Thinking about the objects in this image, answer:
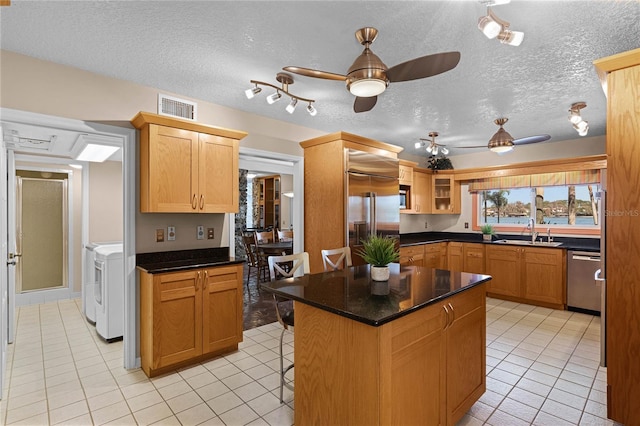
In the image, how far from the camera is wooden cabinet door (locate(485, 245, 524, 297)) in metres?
4.93

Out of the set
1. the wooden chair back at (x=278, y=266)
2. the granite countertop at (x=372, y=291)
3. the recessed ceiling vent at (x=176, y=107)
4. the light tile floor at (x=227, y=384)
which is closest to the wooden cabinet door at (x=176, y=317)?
the light tile floor at (x=227, y=384)

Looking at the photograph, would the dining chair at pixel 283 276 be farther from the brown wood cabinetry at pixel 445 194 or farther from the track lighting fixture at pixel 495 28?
the brown wood cabinetry at pixel 445 194

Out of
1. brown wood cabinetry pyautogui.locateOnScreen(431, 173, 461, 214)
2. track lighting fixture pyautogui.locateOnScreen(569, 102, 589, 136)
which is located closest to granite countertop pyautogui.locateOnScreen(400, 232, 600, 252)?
brown wood cabinetry pyautogui.locateOnScreen(431, 173, 461, 214)

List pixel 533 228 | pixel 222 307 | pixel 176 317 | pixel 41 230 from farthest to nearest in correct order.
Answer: pixel 533 228 < pixel 41 230 < pixel 222 307 < pixel 176 317

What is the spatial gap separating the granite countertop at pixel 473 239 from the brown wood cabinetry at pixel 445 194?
1.67 ft

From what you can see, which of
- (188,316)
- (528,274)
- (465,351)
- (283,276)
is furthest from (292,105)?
(528,274)

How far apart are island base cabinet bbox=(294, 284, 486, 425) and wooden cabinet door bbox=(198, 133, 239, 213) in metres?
1.70

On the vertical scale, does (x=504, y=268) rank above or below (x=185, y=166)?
below

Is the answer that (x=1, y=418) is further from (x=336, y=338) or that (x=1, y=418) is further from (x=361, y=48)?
(x=361, y=48)

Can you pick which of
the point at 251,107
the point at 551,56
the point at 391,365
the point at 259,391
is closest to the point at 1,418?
the point at 259,391

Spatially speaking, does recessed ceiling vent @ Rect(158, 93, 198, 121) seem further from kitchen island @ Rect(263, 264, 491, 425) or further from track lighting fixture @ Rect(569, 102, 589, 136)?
track lighting fixture @ Rect(569, 102, 589, 136)

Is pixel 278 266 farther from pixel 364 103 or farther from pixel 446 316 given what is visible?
pixel 364 103

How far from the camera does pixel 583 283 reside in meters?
4.34

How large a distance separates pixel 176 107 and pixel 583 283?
18.2ft
